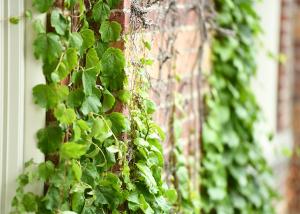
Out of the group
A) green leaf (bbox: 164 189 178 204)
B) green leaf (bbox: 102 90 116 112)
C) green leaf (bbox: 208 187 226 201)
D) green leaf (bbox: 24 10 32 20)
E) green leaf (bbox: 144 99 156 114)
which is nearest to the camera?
green leaf (bbox: 24 10 32 20)

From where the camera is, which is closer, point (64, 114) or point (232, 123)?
point (64, 114)

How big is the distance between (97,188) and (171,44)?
807 mm

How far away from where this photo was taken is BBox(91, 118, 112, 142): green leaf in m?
2.12

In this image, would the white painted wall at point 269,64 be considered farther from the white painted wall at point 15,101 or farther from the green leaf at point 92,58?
the white painted wall at point 15,101

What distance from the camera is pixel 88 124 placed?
2.16 metres

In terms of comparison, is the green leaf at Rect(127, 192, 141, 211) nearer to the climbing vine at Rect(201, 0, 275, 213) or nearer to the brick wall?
the brick wall

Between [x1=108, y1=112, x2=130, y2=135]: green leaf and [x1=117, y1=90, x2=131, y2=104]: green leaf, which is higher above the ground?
[x1=117, y1=90, x2=131, y2=104]: green leaf

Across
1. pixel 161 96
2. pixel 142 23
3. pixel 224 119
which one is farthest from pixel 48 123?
pixel 224 119

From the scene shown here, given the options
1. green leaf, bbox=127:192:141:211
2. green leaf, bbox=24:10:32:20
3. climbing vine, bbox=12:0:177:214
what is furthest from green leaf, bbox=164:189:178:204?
green leaf, bbox=24:10:32:20

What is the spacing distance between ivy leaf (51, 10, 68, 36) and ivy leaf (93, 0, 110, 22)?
12cm

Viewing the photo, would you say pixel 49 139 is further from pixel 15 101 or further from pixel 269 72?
pixel 269 72

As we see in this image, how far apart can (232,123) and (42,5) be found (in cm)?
170

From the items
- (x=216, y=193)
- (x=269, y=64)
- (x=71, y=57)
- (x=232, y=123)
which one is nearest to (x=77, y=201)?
(x=71, y=57)

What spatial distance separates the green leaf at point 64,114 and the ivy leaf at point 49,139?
0.16 feet
